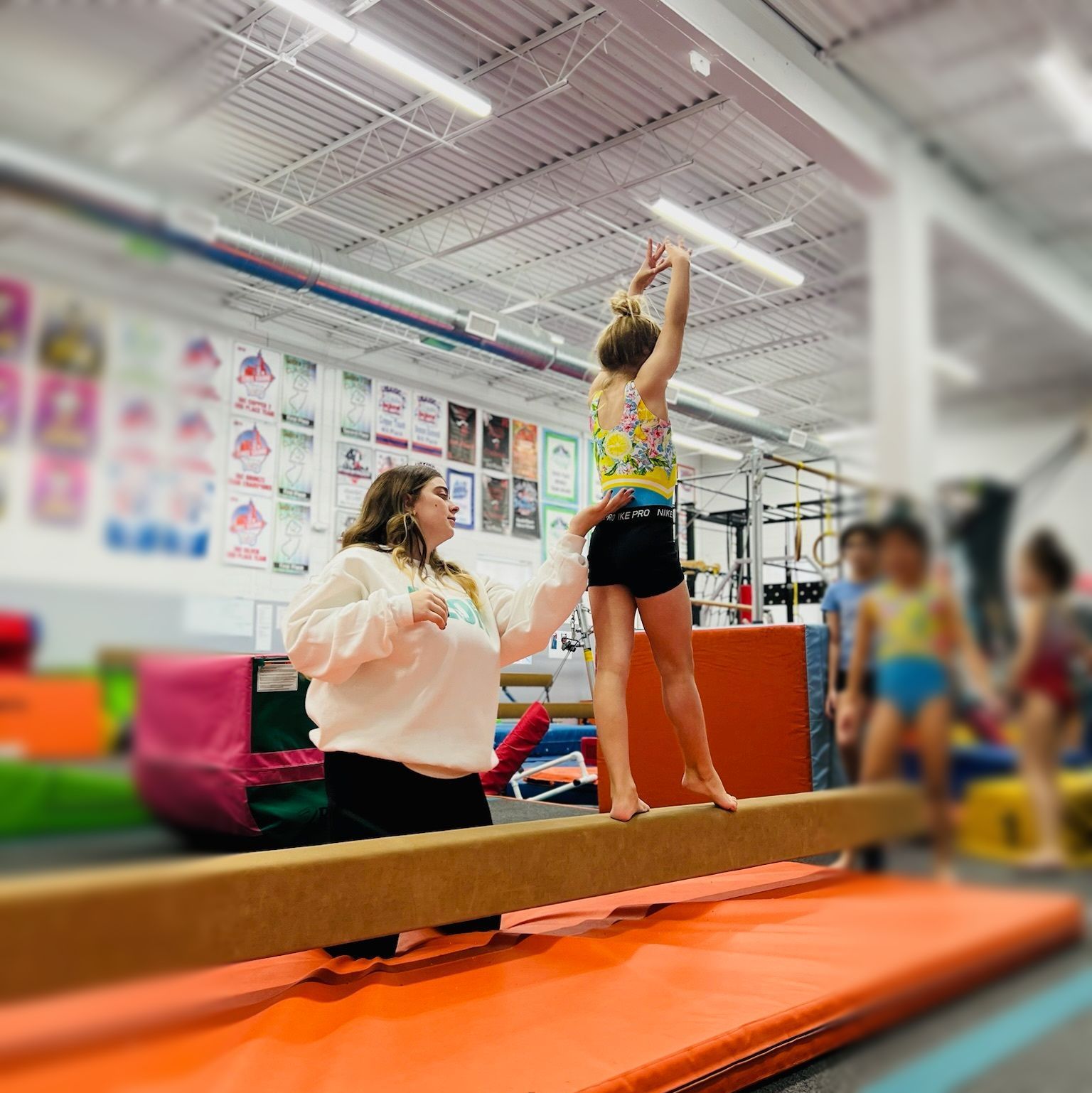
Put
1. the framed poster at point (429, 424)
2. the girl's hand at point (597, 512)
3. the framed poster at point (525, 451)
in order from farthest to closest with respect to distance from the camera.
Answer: the framed poster at point (525, 451)
the framed poster at point (429, 424)
the girl's hand at point (597, 512)

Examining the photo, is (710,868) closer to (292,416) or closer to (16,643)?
(16,643)

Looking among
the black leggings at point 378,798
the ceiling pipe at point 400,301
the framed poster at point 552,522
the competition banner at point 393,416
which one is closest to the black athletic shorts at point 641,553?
the black leggings at point 378,798

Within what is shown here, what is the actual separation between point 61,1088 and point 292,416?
373 inches

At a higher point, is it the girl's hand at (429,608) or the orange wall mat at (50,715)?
the girl's hand at (429,608)

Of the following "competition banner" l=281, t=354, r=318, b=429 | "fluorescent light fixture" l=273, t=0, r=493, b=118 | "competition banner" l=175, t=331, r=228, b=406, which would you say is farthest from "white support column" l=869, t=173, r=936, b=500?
"competition banner" l=281, t=354, r=318, b=429

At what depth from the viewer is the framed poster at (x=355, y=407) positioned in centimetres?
970

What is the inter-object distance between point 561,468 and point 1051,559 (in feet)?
38.2

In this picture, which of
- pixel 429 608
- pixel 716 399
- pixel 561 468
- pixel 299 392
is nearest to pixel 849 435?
pixel 429 608

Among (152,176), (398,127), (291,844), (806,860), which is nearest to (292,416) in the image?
(398,127)

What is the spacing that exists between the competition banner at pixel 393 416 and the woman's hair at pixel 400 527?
25.6 feet

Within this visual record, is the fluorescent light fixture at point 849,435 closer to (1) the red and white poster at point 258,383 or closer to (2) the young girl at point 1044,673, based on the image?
(2) the young girl at point 1044,673

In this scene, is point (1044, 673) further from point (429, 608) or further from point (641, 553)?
point (641, 553)

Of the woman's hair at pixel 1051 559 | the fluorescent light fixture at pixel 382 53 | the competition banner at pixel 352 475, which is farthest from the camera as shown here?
the competition banner at pixel 352 475

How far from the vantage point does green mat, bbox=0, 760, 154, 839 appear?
17 cm
